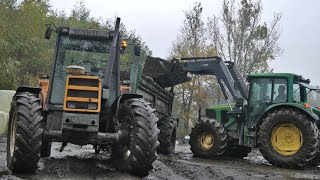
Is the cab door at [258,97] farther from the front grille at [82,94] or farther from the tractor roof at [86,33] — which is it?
the front grille at [82,94]

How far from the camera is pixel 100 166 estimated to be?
304 inches

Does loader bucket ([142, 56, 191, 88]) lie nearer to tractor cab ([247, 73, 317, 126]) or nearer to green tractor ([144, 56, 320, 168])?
green tractor ([144, 56, 320, 168])

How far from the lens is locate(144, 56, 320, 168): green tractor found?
1039 cm

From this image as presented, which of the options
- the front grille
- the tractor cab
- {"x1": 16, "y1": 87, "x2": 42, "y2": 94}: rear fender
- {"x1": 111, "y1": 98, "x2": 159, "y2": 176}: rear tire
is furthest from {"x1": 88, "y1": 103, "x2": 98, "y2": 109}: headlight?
the tractor cab

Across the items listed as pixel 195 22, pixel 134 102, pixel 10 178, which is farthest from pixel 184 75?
pixel 195 22

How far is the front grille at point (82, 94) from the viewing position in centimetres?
654

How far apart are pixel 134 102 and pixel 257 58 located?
26.7m

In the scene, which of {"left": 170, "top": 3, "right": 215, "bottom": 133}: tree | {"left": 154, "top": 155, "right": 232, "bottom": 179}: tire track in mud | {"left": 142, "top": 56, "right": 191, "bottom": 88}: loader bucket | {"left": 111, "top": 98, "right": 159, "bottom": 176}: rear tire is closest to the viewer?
{"left": 111, "top": 98, "right": 159, "bottom": 176}: rear tire

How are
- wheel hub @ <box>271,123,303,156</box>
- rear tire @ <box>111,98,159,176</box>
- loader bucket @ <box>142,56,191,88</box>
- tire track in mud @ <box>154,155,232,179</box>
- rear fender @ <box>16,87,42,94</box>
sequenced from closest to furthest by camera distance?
rear tire @ <box>111,98,159,176</box>, rear fender @ <box>16,87,42,94</box>, tire track in mud @ <box>154,155,232,179</box>, wheel hub @ <box>271,123,303,156</box>, loader bucket @ <box>142,56,191,88</box>

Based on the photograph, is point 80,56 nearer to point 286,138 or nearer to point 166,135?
point 166,135

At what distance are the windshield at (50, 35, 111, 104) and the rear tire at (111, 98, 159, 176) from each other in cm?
142

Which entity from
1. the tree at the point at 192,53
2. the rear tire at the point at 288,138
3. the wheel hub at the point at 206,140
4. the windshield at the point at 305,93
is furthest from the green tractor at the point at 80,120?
the tree at the point at 192,53

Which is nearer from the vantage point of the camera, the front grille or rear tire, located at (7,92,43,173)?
rear tire, located at (7,92,43,173)

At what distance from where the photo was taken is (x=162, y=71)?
44.7ft
